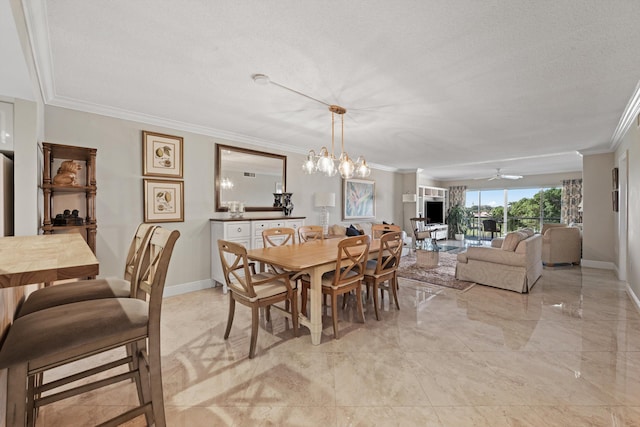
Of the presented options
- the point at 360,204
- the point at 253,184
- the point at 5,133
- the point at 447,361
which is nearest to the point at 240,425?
the point at 447,361

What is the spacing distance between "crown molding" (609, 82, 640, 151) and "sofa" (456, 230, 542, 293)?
5.84 ft

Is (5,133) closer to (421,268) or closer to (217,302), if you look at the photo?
(217,302)

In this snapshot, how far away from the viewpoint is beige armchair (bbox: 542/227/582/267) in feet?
18.3

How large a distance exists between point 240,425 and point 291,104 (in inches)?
110

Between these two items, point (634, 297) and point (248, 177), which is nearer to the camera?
point (634, 297)

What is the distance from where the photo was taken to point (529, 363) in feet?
6.95

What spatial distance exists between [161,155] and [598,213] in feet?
24.4

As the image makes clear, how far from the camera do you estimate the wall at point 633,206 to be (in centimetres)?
329

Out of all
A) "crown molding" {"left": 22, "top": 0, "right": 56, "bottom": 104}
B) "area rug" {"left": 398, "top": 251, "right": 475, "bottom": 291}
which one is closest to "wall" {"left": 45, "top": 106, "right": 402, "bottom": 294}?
"crown molding" {"left": 22, "top": 0, "right": 56, "bottom": 104}

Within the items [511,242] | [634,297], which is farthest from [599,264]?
[511,242]

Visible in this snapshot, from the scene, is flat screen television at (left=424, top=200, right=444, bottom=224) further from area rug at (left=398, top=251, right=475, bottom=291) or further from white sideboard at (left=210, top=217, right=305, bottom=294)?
white sideboard at (left=210, top=217, right=305, bottom=294)

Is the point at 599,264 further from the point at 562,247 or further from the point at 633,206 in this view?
the point at 633,206

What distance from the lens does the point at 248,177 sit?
4535mm

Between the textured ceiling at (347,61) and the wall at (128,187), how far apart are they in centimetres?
18
